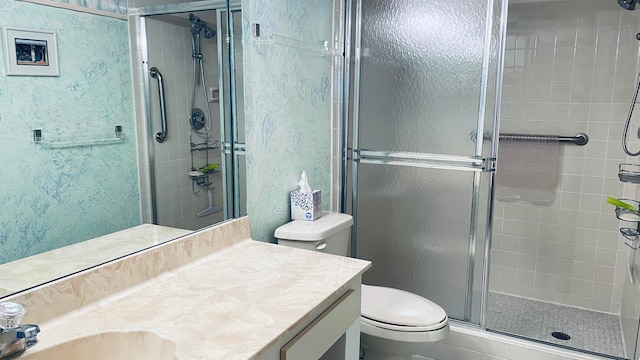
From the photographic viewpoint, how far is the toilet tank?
6.86 ft

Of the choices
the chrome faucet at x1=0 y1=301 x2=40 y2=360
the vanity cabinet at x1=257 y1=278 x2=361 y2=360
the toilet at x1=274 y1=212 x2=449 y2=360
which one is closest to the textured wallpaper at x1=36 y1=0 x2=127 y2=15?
the chrome faucet at x1=0 y1=301 x2=40 y2=360

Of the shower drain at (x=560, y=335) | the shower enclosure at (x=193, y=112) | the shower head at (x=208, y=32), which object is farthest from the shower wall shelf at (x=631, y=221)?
the shower head at (x=208, y=32)

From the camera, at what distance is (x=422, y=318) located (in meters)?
2.01

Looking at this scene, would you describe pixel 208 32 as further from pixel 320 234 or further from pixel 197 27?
pixel 320 234

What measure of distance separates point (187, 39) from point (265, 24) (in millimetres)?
468

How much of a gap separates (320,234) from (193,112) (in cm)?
76

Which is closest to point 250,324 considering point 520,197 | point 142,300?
point 142,300

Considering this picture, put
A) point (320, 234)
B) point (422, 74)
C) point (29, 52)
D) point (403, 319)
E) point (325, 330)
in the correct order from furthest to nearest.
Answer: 1. point (422, 74)
2. point (320, 234)
3. point (403, 319)
4. point (325, 330)
5. point (29, 52)

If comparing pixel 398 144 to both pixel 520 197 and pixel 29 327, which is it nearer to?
pixel 520 197

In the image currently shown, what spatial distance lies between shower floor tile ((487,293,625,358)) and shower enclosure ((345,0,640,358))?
0.04 ft

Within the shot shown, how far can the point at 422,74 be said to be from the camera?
2398mm

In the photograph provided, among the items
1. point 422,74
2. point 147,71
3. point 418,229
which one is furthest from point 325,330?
point 422,74

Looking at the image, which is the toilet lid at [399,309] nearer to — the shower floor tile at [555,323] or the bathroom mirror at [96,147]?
the shower floor tile at [555,323]

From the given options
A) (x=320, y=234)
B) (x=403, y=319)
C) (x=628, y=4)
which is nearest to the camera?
(x=403, y=319)
